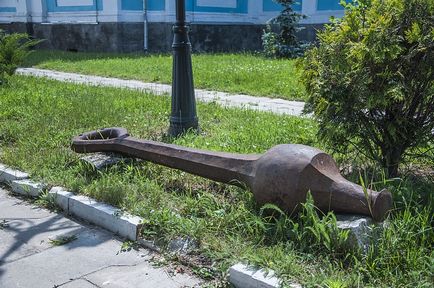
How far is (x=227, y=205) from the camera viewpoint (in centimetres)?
370

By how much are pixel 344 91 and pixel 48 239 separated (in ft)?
7.49

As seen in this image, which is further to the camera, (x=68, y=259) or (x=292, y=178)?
(x=68, y=259)

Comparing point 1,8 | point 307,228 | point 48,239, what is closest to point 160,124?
point 48,239

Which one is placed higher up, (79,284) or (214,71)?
(214,71)

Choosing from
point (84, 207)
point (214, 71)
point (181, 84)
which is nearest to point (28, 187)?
point (84, 207)

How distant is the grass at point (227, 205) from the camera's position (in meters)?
2.79

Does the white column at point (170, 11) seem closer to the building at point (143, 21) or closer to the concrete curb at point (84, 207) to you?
the building at point (143, 21)

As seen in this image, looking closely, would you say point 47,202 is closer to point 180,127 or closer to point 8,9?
point 180,127

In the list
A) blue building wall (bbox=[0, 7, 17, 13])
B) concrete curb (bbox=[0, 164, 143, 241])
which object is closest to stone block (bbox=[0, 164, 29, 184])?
concrete curb (bbox=[0, 164, 143, 241])

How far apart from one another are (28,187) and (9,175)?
1.45ft

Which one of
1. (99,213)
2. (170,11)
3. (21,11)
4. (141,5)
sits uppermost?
(141,5)

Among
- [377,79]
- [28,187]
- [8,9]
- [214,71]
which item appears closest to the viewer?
[377,79]

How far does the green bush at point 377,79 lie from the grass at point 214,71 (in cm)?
461

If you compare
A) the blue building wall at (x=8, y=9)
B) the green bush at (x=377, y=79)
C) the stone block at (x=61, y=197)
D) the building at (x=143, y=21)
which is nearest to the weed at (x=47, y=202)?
the stone block at (x=61, y=197)
